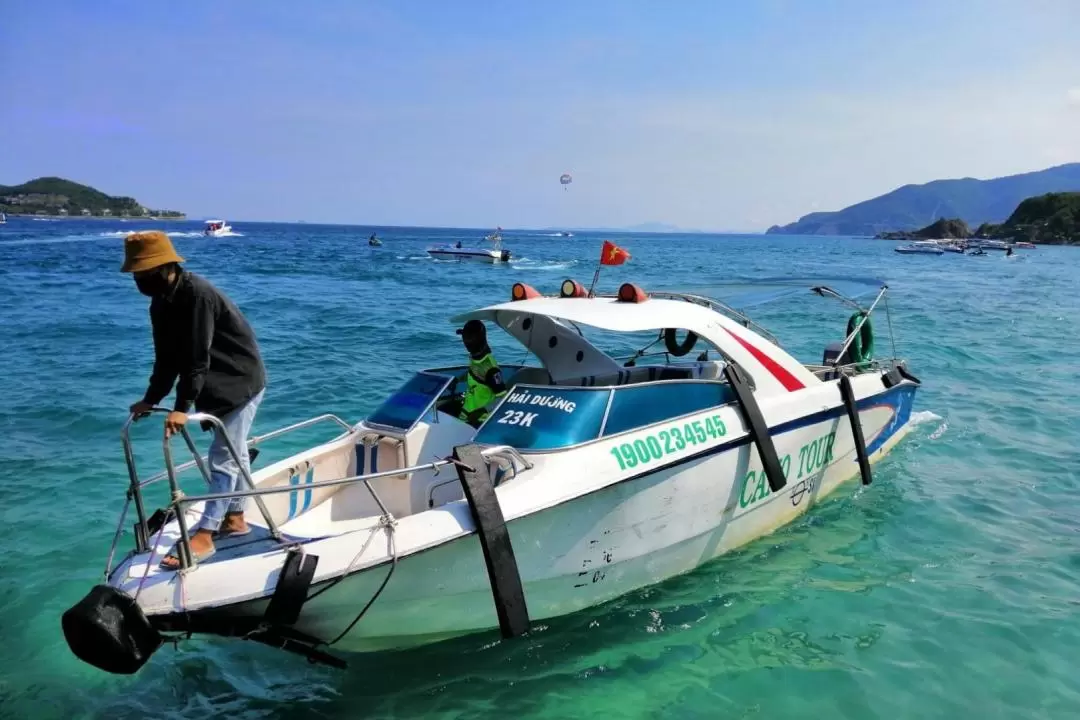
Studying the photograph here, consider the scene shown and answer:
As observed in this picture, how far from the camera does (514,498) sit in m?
4.69

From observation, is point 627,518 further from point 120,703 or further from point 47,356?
point 47,356

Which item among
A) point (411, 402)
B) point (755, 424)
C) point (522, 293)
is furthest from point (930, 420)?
point (411, 402)

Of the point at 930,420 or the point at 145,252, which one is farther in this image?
the point at 930,420

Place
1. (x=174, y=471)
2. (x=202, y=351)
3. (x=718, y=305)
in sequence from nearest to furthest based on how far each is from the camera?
1. (x=174, y=471)
2. (x=202, y=351)
3. (x=718, y=305)

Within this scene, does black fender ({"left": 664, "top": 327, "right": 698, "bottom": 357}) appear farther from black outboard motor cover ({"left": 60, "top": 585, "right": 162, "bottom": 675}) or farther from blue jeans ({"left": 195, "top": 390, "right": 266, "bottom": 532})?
black outboard motor cover ({"left": 60, "top": 585, "right": 162, "bottom": 675})

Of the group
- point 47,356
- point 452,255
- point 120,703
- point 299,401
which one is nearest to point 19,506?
point 120,703

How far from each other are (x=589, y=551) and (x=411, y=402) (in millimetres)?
2075

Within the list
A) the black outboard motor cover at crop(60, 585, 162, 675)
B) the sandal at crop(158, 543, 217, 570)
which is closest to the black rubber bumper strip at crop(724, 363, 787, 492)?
the sandal at crop(158, 543, 217, 570)

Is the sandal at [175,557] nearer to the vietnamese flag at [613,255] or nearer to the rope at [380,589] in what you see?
the rope at [380,589]

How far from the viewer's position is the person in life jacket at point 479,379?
636cm

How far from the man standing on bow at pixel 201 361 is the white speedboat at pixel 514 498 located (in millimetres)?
221

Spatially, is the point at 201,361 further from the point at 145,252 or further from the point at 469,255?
the point at 469,255

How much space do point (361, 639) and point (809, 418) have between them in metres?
4.26

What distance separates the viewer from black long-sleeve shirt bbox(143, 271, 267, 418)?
4180mm
